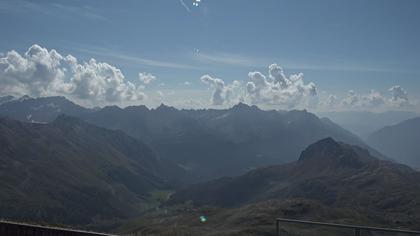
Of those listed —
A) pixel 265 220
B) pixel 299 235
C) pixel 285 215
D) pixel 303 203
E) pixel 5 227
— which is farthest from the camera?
pixel 303 203

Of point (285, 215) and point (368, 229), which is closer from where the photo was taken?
point (368, 229)

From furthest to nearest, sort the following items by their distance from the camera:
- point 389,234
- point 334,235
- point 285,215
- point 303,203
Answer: point 303,203, point 285,215, point 334,235, point 389,234

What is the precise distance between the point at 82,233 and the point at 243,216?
16554 centimetres

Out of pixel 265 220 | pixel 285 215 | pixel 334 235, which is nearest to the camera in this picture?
pixel 334 235

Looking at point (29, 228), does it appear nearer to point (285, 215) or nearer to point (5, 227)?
point (5, 227)

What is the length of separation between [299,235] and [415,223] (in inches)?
7066

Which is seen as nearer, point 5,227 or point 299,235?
point 299,235

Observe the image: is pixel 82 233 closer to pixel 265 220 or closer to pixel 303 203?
pixel 265 220

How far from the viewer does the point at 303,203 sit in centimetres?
19400

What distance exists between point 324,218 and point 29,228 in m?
164

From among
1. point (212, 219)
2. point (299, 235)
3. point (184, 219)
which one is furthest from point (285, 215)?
point (299, 235)

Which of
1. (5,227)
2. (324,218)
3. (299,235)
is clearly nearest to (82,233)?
(5,227)

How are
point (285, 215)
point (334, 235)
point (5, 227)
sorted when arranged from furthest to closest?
point (285, 215) → point (5, 227) → point (334, 235)

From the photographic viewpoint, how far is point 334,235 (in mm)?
18047
